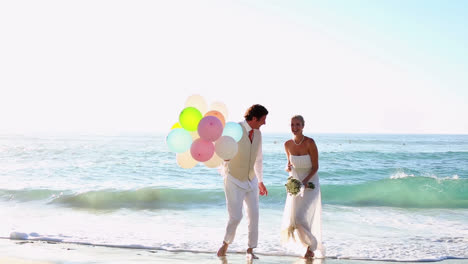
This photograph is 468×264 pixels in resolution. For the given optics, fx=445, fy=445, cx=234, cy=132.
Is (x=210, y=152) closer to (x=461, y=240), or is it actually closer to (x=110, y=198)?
(x=461, y=240)

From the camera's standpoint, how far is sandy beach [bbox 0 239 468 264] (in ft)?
18.8

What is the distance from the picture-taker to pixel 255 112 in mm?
5418

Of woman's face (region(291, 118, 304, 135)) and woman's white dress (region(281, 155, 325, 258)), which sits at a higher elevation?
woman's face (region(291, 118, 304, 135))

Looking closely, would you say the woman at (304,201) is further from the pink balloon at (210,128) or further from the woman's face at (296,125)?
the pink balloon at (210,128)

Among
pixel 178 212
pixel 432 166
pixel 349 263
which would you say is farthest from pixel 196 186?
pixel 432 166

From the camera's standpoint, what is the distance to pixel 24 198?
488 inches

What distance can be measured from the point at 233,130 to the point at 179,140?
646 mm

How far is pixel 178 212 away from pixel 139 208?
1137 mm

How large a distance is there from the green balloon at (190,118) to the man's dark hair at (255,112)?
61 cm

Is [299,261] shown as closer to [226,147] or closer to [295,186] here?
[295,186]

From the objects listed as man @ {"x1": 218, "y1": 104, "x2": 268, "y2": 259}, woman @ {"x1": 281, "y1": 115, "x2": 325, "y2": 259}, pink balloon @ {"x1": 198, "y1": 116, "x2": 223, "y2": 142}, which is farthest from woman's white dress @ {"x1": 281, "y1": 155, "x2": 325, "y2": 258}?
pink balloon @ {"x1": 198, "y1": 116, "x2": 223, "y2": 142}

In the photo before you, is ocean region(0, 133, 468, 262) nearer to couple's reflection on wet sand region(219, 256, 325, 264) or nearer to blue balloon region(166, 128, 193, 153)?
couple's reflection on wet sand region(219, 256, 325, 264)

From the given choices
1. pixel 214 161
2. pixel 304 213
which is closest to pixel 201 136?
pixel 214 161

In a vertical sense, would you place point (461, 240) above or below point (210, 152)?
below
